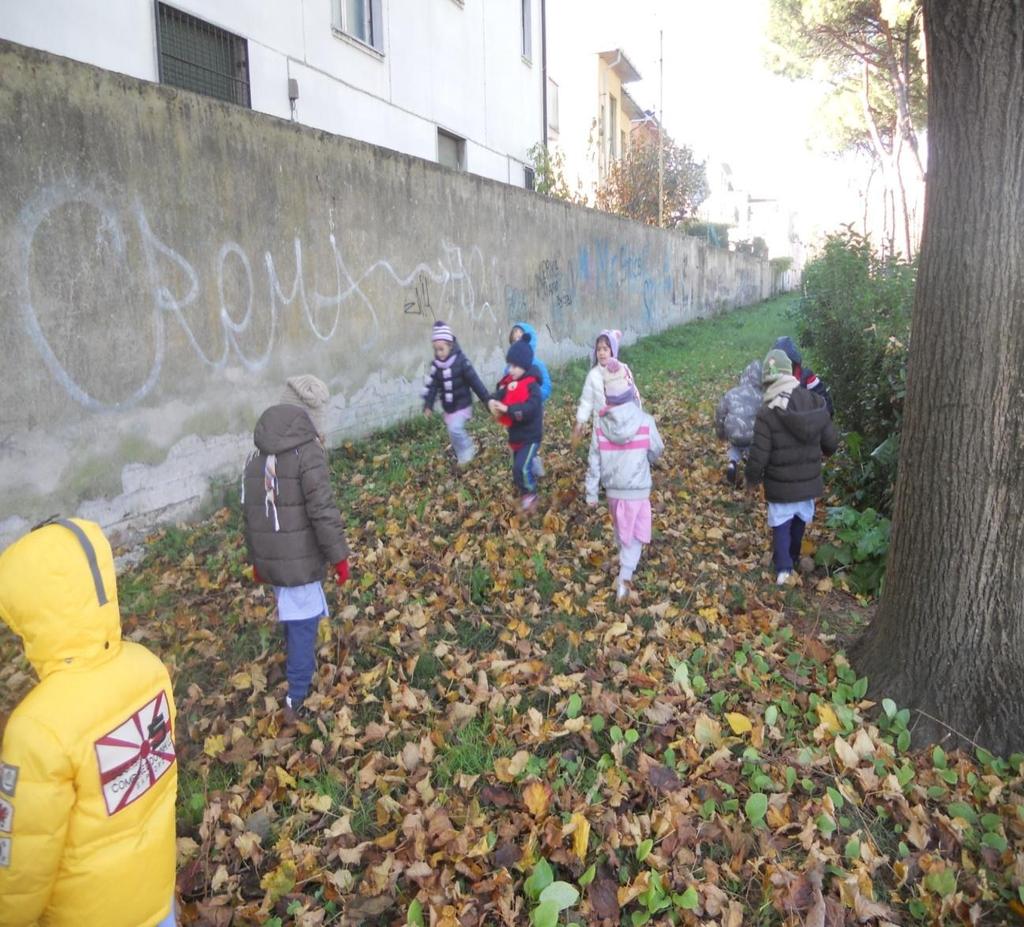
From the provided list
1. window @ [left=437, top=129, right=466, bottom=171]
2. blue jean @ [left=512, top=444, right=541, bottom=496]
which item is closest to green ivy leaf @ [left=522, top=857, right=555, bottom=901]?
blue jean @ [left=512, top=444, right=541, bottom=496]

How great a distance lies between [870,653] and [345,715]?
8.21 feet

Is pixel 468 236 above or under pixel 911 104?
under

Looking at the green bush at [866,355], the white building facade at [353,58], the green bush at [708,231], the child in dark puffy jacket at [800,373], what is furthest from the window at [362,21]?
the green bush at [708,231]

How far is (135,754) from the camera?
79.7 inches

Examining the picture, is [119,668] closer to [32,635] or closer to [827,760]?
[32,635]

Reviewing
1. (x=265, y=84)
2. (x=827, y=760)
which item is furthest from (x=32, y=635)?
(x=265, y=84)

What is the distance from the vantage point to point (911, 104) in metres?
21.7

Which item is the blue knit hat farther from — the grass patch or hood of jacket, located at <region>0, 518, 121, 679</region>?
hood of jacket, located at <region>0, 518, 121, 679</region>

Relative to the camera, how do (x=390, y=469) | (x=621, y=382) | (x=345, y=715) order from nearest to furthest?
(x=345, y=715), (x=621, y=382), (x=390, y=469)

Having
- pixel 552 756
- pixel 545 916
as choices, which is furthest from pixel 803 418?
pixel 545 916

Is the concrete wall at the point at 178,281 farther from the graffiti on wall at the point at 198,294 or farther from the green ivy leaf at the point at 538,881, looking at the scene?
the green ivy leaf at the point at 538,881

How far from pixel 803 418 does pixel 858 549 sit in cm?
94

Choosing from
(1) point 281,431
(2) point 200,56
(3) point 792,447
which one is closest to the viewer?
(1) point 281,431

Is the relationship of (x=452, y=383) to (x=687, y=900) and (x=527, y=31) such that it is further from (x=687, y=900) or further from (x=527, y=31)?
(x=527, y=31)
